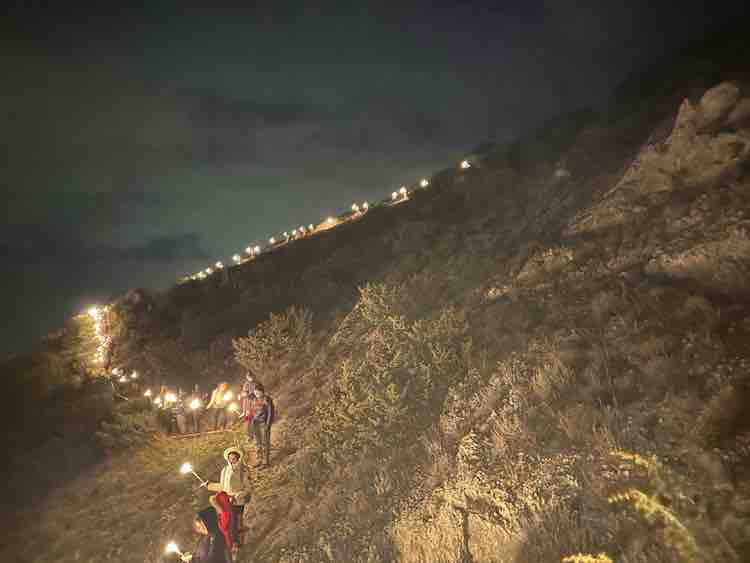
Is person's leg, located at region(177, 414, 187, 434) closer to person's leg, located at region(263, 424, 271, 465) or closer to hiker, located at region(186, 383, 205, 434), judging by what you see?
hiker, located at region(186, 383, 205, 434)

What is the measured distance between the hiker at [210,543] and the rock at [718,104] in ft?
37.8

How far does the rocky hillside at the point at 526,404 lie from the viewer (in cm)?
359

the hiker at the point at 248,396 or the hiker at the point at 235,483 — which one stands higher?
the hiker at the point at 248,396

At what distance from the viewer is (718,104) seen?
8.16 m

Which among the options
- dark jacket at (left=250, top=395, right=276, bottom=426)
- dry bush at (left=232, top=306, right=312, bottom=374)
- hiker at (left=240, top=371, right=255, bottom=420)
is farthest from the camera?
dry bush at (left=232, top=306, right=312, bottom=374)

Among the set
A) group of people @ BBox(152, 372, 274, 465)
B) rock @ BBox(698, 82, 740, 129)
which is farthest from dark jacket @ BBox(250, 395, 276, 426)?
rock @ BBox(698, 82, 740, 129)

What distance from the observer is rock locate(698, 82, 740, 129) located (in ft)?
26.2

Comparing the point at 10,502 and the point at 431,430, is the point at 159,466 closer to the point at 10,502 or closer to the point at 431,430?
the point at 10,502

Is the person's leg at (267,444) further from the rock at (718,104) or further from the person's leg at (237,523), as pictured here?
the rock at (718,104)

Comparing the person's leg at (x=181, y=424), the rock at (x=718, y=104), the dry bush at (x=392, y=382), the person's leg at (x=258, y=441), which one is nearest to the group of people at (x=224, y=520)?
the dry bush at (x=392, y=382)

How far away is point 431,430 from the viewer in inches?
256

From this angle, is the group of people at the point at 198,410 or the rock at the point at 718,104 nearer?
the rock at the point at 718,104

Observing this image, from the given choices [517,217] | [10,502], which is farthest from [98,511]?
[517,217]

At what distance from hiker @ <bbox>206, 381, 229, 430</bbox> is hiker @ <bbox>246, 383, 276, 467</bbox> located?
4.12 meters
